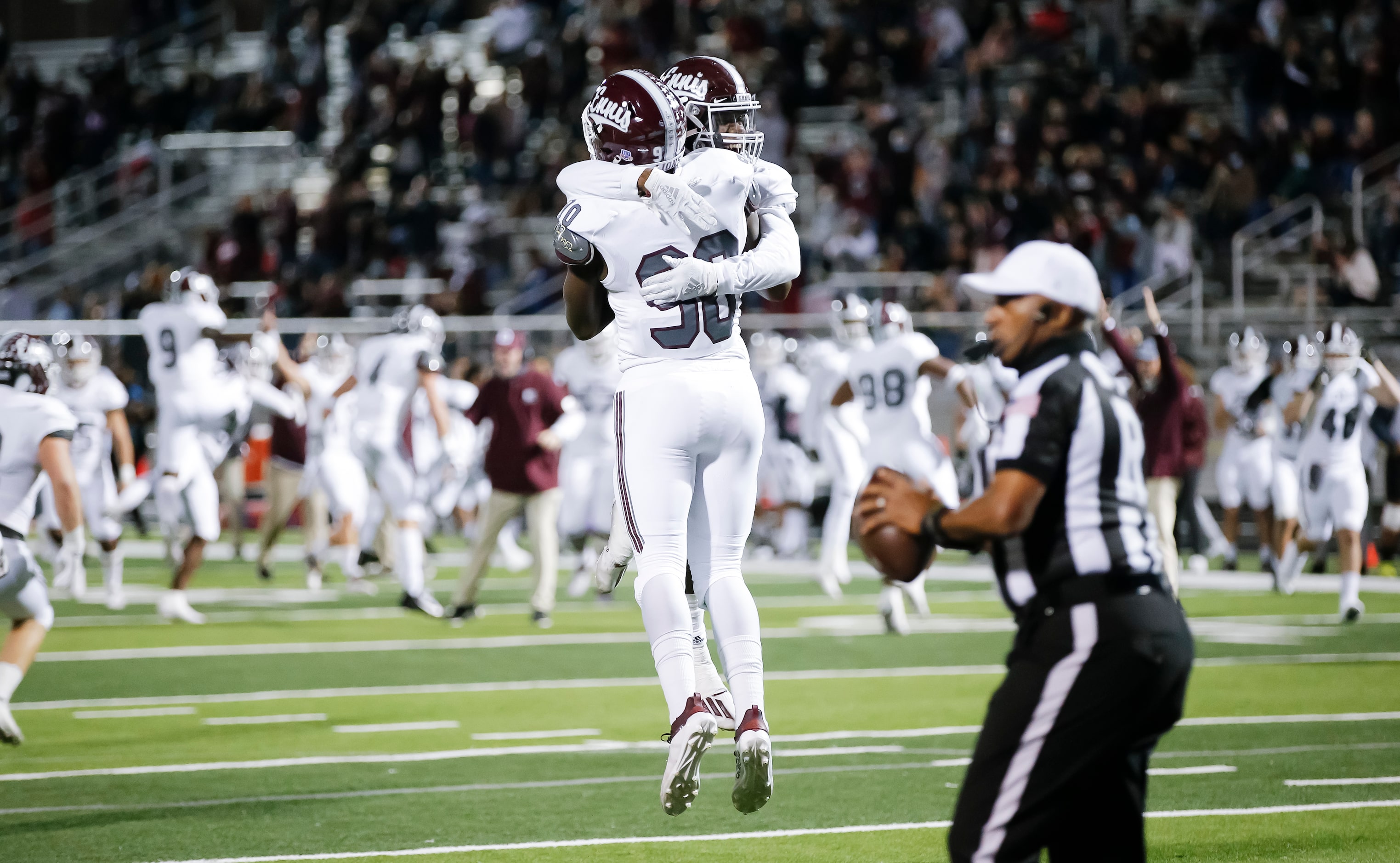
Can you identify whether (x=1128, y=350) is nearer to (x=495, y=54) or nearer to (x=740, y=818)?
(x=740, y=818)

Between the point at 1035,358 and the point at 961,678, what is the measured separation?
6.62 meters

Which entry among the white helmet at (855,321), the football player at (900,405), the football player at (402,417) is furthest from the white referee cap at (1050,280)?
the white helmet at (855,321)

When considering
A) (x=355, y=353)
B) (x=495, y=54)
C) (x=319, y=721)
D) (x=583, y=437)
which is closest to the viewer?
(x=319, y=721)

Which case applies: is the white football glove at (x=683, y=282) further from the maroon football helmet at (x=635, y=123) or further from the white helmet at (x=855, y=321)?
the white helmet at (x=855, y=321)

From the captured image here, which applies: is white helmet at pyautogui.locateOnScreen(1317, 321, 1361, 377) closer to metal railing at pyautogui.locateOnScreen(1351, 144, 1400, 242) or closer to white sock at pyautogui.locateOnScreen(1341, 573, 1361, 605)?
white sock at pyautogui.locateOnScreen(1341, 573, 1361, 605)

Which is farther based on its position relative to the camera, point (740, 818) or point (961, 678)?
point (961, 678)

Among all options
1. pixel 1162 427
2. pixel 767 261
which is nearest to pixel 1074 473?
pixel 767 261

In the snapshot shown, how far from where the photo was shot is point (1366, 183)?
19969 millimetres

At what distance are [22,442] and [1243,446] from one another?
1333cm

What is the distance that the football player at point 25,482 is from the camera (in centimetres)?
754

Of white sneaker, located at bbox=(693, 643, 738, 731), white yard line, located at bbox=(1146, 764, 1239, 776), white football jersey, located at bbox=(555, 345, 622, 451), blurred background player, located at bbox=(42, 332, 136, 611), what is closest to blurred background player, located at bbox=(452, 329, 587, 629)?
white football jersey, located at bbox=(555, 345, 622, 451)

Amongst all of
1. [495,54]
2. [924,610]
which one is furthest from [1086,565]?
[495,54]

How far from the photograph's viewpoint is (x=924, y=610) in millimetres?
13758

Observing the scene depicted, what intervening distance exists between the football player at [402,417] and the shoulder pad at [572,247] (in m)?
8.52
